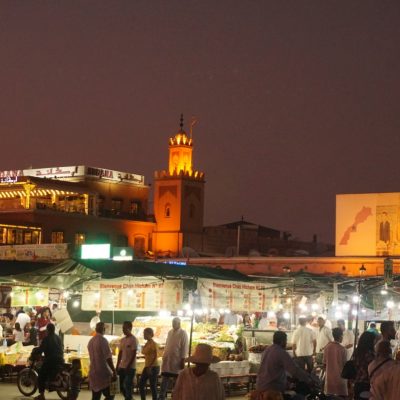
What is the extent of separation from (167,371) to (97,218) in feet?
171

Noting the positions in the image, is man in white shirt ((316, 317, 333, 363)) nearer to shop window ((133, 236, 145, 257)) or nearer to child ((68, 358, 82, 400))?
child ((68, 358, 82, 400))

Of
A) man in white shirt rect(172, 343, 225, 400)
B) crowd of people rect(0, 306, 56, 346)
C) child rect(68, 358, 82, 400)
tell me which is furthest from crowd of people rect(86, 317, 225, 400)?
crowd of people rect(0, 306, 56, 346)

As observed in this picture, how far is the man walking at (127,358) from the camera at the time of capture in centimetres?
1532

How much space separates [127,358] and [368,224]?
40.2m

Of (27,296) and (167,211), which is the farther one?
(167,211)

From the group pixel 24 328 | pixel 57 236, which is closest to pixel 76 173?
pixel 57 236

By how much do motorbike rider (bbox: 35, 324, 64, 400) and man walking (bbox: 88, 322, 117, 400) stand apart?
2377 millimetres

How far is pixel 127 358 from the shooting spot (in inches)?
608

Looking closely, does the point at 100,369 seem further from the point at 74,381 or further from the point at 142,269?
the point at 142,269

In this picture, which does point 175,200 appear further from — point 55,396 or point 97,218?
point 55,396

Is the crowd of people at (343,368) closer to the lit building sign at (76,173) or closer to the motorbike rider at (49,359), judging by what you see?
the motorbike rider at (49,359)

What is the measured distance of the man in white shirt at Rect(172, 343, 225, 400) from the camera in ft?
27.2

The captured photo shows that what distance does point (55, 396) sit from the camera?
17.7 m

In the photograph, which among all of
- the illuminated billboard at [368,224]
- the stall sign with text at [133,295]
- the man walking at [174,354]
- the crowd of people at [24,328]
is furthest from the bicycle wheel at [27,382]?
the illuminated billboard at [368,224]
